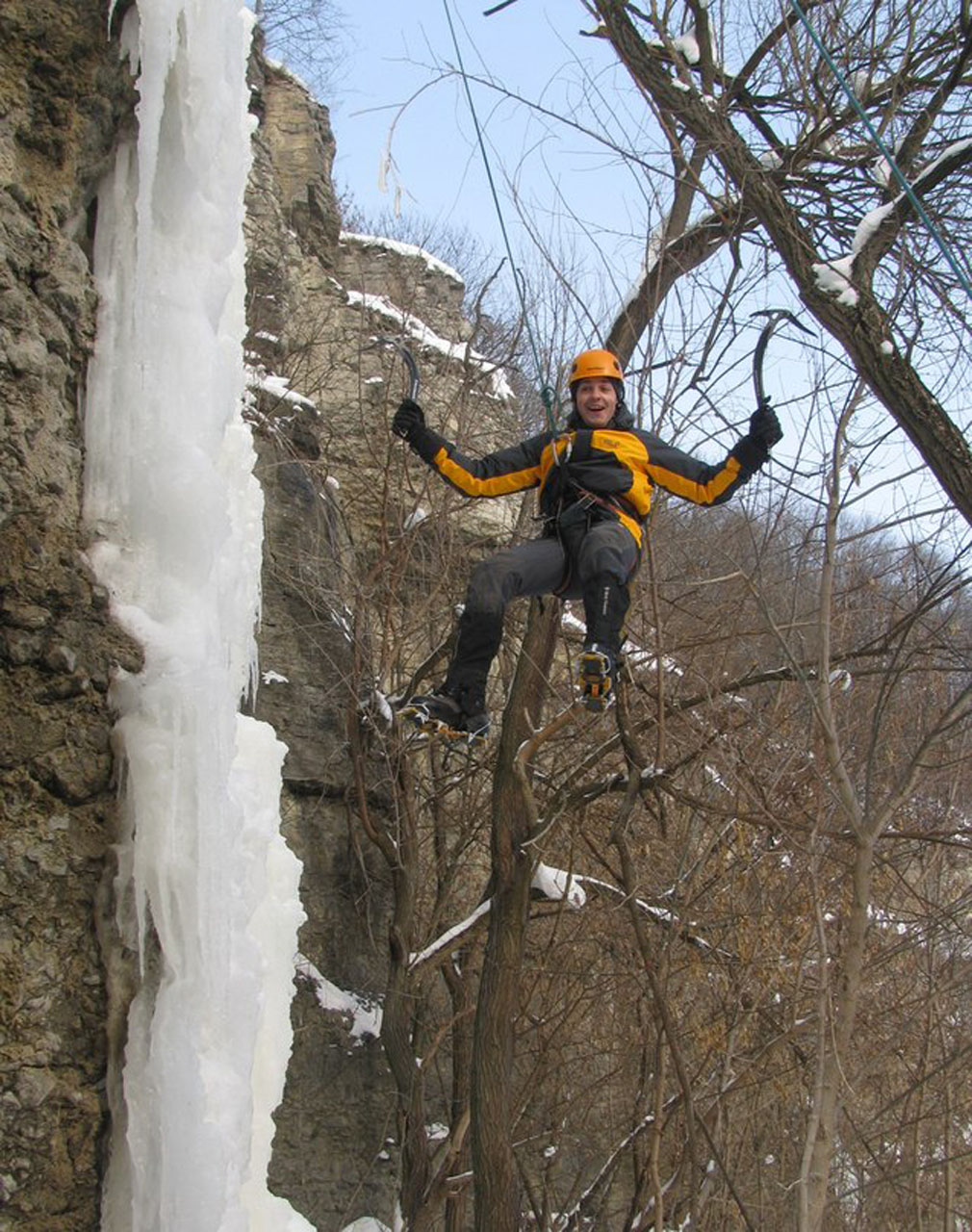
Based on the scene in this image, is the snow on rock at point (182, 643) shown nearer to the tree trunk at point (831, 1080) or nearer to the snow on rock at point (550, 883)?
the tree trunk at point (831, 1080)

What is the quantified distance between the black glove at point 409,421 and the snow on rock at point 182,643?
7.93 ft

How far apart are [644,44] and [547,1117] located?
309 inches

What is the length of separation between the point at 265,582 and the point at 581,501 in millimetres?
4329

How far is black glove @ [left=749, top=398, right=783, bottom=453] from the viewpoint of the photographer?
4973mm

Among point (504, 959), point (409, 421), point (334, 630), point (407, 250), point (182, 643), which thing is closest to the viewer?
point (182, 643)

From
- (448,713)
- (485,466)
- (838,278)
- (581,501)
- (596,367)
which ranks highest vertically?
(838,278)

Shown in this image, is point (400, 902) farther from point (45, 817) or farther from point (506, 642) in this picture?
point (45, 817)

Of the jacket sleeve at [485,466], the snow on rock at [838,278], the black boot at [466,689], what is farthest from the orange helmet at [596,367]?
the black boot at [466,689]

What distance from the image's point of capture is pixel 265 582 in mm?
9055

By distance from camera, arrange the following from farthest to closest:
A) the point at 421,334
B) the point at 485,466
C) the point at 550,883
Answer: the point at 421,334, the point at 550,883, the point at 485,466

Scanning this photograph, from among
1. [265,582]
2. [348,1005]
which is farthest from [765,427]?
[348,1005]

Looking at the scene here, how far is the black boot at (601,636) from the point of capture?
15.9 ft

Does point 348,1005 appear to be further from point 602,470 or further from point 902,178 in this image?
point 902,178

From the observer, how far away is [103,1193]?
2.08 metres
